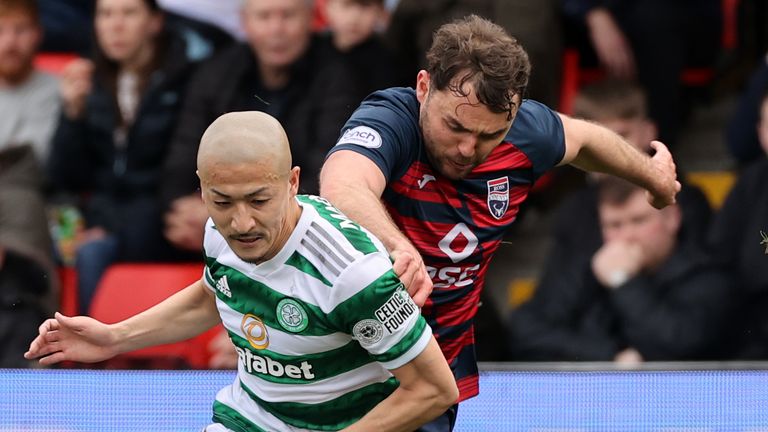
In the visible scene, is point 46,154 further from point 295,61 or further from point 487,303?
point 487,303

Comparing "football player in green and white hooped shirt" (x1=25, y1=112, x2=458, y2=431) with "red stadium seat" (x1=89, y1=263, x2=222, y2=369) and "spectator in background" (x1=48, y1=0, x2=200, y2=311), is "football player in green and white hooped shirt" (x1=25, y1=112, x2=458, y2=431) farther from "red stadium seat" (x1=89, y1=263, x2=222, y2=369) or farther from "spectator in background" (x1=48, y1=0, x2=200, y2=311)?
"spectator in background" (x1=48, y1=0, x2=200, y2=311)

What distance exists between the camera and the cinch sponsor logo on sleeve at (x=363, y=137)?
3.51 metres

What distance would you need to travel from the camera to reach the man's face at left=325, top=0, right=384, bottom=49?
6957mm

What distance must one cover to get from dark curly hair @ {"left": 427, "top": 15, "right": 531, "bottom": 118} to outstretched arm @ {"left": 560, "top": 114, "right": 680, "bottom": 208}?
1.48 ft

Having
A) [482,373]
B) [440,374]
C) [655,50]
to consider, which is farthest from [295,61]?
[440,374]

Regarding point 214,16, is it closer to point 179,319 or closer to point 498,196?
point 498,196

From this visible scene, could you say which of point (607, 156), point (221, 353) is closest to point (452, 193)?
point (607, 156)

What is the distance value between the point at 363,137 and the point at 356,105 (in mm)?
3190

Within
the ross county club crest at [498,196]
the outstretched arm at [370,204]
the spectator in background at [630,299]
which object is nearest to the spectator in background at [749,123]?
the spectator in background at [630,299]

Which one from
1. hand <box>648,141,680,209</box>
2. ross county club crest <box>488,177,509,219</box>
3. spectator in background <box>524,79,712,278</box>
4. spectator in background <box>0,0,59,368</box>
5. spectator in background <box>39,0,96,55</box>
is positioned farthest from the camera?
spectator in background <box>39,0,96,55</box>

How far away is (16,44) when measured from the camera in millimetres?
7531

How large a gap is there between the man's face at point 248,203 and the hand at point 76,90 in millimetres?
4501

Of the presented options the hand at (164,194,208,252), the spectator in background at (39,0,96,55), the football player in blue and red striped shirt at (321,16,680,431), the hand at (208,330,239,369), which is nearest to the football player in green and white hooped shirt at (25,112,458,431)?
the football player in blue and red striped shirt at (321,16,680,431)

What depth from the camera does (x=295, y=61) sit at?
6.80 metres
